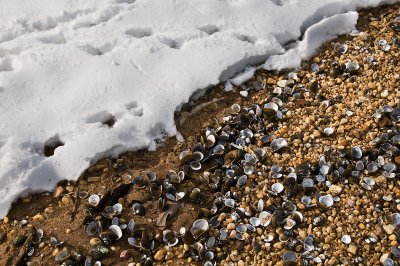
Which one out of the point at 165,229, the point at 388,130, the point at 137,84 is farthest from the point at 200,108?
the point at 388,130

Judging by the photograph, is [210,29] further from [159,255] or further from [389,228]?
[389,228]

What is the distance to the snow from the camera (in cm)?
357

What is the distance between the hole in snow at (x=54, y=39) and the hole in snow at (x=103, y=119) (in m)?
0.91

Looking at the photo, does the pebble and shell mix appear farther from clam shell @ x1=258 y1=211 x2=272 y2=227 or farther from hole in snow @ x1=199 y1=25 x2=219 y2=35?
hole in snow @ x1=199 y1=25 x2=219 y2=35

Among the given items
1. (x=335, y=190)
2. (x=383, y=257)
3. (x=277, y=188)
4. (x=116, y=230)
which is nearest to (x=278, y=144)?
(x=277, y=188)

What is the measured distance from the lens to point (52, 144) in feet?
11.9

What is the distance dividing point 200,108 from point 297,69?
0.95 m

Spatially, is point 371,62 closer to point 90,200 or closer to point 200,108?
point 200,108

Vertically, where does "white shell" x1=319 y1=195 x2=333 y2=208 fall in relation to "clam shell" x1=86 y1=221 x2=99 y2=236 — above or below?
below

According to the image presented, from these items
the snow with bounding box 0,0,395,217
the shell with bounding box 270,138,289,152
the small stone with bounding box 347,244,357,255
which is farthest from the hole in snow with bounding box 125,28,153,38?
the small stone with bounding box 347,244,357,255

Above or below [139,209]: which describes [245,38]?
above

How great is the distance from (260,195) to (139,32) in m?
1.94

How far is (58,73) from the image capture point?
396 cm

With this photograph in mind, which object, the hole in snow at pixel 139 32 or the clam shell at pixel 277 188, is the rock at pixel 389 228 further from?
the hole in snow at pixel 139 32
